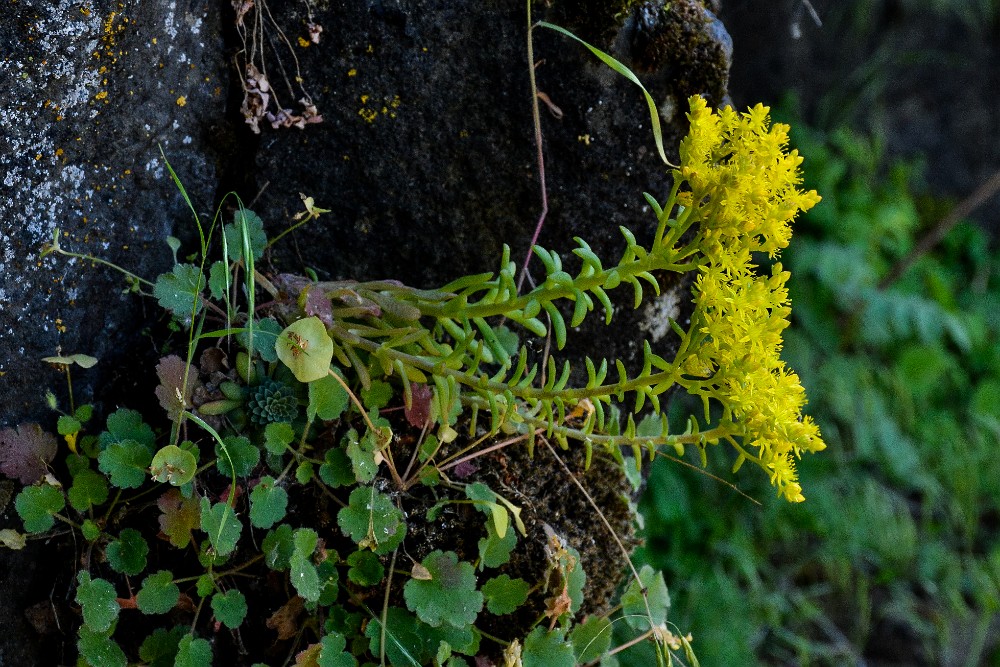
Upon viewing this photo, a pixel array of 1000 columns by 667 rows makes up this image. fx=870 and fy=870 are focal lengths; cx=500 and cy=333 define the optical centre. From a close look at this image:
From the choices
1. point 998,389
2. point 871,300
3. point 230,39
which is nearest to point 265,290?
point 230,39

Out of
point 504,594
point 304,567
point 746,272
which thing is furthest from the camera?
point 504,594

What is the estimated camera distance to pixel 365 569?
5.07ft

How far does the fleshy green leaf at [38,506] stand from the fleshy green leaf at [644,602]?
108 cm

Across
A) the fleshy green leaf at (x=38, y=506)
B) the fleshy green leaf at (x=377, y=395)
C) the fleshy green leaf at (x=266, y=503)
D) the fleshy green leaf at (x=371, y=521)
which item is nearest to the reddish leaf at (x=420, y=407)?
the fleshy green leaf at (x=377, y=395)

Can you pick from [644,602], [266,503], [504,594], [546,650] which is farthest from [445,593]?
[644,602]

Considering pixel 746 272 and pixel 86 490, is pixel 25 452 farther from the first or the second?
pixel 746 272

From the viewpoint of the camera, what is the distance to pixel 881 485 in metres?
3.53

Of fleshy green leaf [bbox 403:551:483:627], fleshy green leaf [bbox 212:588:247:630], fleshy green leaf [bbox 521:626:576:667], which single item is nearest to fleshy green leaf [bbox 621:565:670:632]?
fleshy green leaf [bbox 521:626:576:667]

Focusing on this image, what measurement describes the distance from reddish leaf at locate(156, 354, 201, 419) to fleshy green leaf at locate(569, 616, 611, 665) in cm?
85

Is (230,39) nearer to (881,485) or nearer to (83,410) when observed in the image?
(83,410)

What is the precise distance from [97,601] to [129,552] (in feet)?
0.31

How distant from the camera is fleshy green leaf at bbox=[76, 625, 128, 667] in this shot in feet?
4.81

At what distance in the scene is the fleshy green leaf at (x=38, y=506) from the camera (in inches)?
57.4

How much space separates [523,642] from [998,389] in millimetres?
2970
